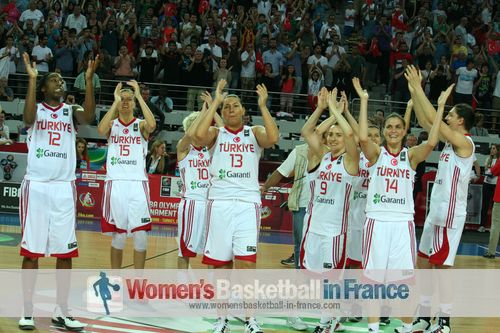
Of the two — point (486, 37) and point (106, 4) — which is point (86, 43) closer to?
point (106, 4)

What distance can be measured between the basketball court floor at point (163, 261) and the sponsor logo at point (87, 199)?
65 centimetres

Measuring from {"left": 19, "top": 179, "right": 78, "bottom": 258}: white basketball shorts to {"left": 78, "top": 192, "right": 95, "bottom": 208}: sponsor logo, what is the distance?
9.38m

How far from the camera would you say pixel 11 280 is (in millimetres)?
12203

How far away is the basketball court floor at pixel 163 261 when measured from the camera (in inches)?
403

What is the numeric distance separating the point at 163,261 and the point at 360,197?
14.6 ft

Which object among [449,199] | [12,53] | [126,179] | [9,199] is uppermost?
[12,53]

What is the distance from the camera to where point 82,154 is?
19.0 m

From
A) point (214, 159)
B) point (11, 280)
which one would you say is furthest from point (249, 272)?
point (11, 280)

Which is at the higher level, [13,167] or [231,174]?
[231,174]

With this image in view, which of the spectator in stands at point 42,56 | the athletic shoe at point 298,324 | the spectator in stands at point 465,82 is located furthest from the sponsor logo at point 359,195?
the spectator in stands at point 42,56

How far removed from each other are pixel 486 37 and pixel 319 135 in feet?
50.9

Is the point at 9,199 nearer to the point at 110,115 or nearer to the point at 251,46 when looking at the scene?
the point at 251,46

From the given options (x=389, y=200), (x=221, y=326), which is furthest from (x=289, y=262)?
(x=389, y=200)

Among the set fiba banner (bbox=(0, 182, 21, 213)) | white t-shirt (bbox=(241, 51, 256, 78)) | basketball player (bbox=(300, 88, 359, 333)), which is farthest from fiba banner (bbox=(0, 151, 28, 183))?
basketball player (bbox=(300, 88, 359, 333))
